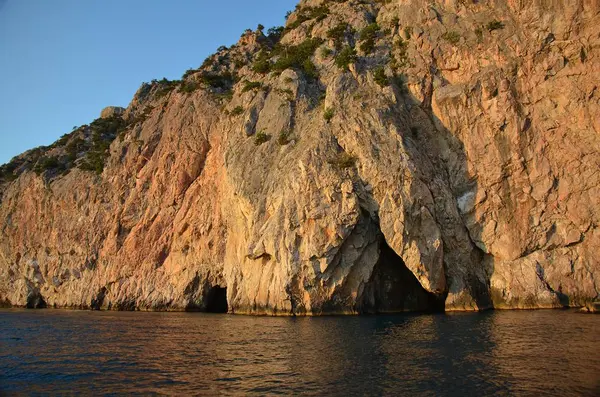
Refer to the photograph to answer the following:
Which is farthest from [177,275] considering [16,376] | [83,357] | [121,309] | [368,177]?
[16,376]

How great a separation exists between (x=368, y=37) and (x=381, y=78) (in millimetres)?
6982

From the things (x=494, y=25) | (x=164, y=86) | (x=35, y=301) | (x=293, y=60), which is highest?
(x=164, y=86)

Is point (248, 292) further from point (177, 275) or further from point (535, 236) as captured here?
point (535, 236)

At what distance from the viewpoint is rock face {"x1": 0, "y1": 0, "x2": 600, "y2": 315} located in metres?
34.4

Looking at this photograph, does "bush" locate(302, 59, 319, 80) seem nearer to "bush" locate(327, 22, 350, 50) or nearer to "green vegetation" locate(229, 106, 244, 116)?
"bush" locate(327, 22, 350, 50)

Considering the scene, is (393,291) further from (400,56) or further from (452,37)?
(452,37)

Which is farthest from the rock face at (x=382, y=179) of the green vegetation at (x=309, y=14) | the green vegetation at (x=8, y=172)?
the green vegetation at (x=8, y=172)

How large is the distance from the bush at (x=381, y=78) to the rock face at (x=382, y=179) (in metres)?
0.12

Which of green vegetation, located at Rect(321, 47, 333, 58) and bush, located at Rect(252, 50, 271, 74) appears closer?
green vegetation, located at Rect(321, 47, 333, 58)

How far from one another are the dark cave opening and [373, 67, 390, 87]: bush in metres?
13.8

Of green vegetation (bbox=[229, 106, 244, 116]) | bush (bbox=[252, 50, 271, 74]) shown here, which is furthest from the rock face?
green vegetation (bbox=[229, 106, 244, 116])

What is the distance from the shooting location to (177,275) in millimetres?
46125

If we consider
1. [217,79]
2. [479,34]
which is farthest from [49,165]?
[479,34]

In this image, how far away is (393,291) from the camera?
124 feet
